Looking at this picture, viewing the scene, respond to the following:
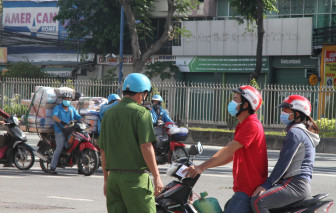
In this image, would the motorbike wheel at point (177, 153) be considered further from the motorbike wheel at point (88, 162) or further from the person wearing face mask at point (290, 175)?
the person wearing face mask at point (290, 175)

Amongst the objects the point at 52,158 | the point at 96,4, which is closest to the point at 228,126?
the point at 52,158

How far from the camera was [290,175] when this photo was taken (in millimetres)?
4969

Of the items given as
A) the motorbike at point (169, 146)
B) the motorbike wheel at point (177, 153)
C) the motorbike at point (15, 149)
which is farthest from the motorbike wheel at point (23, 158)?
the motorbike wheel at point (177, 153)

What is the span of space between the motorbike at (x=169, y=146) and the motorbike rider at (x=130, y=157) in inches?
289

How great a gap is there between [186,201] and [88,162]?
732 cm

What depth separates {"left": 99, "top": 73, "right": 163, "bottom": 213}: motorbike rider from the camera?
16.3ft

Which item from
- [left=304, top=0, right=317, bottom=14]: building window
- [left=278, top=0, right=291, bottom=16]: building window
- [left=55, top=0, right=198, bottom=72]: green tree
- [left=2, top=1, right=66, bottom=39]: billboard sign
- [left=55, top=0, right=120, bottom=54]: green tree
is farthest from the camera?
[left=2, top=1, right=66, bottom=39]: billboard sign

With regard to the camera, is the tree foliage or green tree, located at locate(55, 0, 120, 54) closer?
the tree foliage

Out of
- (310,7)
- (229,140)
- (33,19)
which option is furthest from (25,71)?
(229,140)

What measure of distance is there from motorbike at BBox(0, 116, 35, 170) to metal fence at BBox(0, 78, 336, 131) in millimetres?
8826

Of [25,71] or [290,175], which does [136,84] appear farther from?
[25,71]

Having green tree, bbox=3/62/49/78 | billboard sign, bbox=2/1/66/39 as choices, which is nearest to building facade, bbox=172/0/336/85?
green tree, bbox=3/62/49/78

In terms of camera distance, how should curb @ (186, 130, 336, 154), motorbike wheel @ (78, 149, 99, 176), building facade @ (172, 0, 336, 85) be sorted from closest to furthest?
motorbike wheel @ (78, 149, 99, 176) < curb @ (186, 130, 336, 154) < building facade @ (172, 0, 336, 85)

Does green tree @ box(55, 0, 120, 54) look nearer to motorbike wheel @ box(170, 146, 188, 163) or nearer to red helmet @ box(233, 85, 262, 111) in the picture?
motorbike wheel @ box(170, 146, 188, 163)
